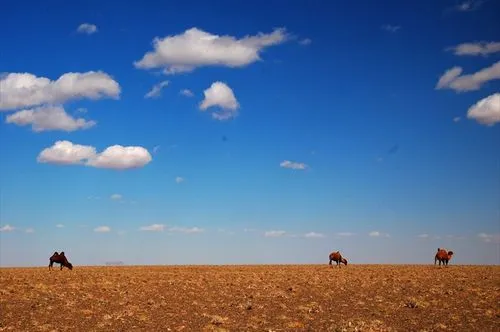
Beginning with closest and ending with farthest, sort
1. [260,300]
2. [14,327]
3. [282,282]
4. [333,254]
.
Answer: [14,327] < [260,300] < [282,282] < [333,254]

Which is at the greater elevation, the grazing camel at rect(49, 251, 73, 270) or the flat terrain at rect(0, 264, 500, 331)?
the grazing camel at rect(49, 251, 73, 270)

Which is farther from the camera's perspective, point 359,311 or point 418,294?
point 418,294

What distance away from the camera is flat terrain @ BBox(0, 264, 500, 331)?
21828mm

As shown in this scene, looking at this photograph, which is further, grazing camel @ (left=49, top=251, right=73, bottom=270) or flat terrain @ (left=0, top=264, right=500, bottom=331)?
grazing camel @ (left=49, top=251, right=73, bottom=270)

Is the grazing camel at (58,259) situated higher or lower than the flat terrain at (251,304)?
A: higher

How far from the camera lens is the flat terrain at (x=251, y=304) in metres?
21.8

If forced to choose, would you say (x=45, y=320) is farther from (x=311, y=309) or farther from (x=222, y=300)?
(x=311, y=309)

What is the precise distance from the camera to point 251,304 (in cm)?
2641

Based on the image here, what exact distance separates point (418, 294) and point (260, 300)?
933 centimetres

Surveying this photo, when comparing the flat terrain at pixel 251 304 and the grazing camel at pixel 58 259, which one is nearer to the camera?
the flat terrain at pixel 251 304

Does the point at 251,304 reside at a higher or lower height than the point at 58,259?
lower

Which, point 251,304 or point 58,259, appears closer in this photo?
point 251,304

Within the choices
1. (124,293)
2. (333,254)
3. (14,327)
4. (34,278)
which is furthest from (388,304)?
(333,254)

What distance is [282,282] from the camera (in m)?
36.0
